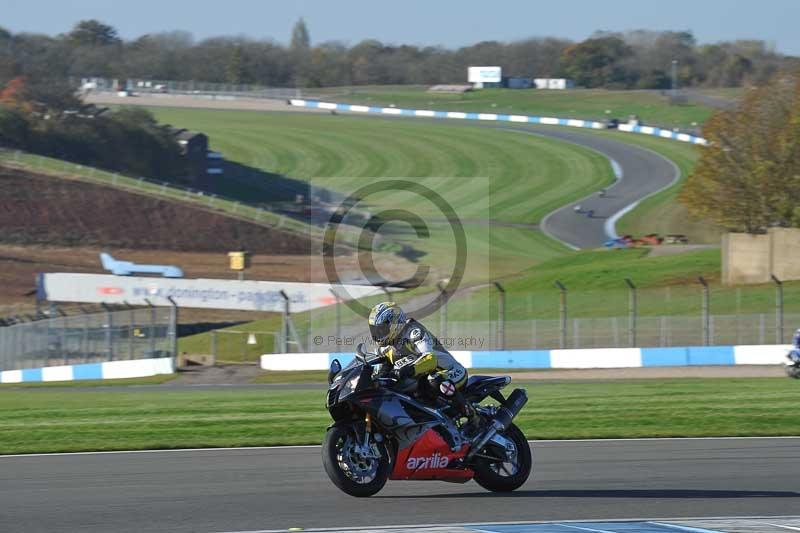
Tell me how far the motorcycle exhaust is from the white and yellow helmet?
51.4 inches

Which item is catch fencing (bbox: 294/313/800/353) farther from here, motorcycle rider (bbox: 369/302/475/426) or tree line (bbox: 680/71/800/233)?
motorcycle rider (bbox: 369/302/475/426)

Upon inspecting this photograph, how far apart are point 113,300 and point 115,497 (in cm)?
4640

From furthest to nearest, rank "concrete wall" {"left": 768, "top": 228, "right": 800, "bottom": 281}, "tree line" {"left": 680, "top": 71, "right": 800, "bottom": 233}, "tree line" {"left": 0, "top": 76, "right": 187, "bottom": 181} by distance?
"tree line" {"left": 0, "top": 76, "right": 187, "bottom": 181}
"tree line" {"left": 680, "top": 71, "right": 800, "bottom": 233}
"concrete wall" {"left": 768, "top": 228, "right": 800, "bottom": 281}

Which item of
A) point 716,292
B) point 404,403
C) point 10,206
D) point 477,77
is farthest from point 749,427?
point 477,77

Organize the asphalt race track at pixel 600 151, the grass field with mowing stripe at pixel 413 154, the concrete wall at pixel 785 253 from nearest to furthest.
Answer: the concrete wall at pixel 785 253 → the asphalt race track at pixel 600 151 → the grass field with mowing stripe at pixel 413 154

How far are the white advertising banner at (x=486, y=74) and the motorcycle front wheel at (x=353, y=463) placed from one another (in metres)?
146

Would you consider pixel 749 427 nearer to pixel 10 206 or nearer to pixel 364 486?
pixel 364 486

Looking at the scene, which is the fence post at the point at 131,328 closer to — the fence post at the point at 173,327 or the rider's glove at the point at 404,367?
the fence post at the point at 173,327

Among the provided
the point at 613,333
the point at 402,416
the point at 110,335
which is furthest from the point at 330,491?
the point at 110,335

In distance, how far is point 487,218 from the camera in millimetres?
78750

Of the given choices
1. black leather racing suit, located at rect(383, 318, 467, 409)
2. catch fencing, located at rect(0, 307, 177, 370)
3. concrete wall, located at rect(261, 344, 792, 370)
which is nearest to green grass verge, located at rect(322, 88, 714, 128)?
concrete wall, located at rect(261, 344, 792, 370)

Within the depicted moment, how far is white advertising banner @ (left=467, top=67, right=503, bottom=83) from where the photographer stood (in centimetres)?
15425

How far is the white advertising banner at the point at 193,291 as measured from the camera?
51.4m

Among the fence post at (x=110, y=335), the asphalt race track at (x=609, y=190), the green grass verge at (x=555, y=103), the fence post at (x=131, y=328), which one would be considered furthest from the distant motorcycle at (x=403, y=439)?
the green grass verge at (x=555, y=103)
